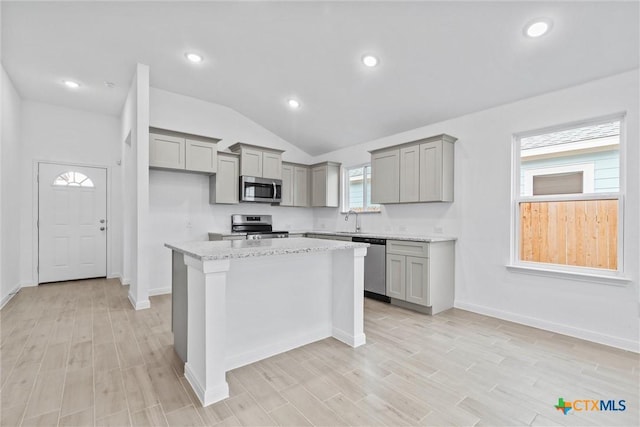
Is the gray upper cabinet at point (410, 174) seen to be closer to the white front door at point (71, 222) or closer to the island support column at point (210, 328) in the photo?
the island support column at point (210, 328)

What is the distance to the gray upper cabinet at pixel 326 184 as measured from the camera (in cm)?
557

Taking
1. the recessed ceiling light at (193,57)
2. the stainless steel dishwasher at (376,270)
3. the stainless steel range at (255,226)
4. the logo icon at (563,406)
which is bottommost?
the logo icon at (563,406)

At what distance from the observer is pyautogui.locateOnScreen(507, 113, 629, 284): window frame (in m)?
2.70

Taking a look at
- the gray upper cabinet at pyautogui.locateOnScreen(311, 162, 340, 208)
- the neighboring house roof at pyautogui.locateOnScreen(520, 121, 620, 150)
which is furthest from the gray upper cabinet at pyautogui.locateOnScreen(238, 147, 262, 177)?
the neighboring house roof at pyautogui.locateOnScreen(520, 121, 620, 150)

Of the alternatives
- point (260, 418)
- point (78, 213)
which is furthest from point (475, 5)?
point (78, 213)

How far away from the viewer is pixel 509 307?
3383 mm

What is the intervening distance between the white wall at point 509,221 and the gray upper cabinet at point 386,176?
0.35 metres

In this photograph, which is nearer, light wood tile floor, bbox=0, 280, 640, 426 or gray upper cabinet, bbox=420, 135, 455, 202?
light wood tile floor, bbox=0, 280, 640, 426

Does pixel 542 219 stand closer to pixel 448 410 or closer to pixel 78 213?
pixel 448 410

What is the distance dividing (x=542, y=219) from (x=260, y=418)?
338cm

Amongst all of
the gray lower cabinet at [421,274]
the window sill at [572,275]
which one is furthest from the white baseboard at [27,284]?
the window sill at [572,275]

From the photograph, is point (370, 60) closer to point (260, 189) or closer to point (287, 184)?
point (260, 189)

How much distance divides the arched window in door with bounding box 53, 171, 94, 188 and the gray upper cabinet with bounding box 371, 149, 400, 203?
195 inches

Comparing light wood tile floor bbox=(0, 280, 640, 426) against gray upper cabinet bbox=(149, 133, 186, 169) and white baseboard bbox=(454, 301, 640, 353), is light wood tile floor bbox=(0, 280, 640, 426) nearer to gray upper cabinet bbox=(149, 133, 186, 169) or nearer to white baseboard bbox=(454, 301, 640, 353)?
white baseboard bbox=(454, 301, 640, 353)
